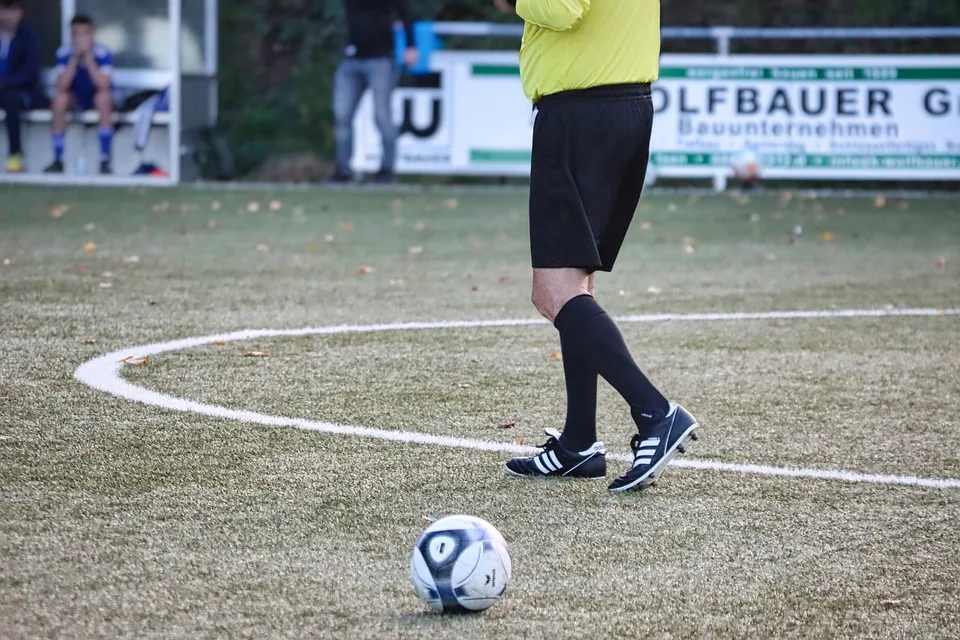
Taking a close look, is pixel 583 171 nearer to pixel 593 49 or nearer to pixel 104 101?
pixel 593 49

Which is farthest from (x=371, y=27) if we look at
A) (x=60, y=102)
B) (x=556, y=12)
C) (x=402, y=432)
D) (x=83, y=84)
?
(x=556, y=12)

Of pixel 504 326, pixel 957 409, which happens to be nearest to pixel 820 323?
pixel 504 326

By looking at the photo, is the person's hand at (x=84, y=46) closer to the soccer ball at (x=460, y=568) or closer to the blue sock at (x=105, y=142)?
the blue sock at (x=105, y=142)

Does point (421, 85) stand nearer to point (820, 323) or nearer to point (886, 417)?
point (820, 323)

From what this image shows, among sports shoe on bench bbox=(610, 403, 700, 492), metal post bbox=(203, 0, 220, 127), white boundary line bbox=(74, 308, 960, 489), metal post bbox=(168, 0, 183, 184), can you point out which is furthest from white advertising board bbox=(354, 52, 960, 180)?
sports shoe on bench bbox=(610, 403, 700, 492)

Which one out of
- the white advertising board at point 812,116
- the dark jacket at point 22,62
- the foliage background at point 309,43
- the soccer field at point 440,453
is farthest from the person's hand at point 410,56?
the soccer field at point 440,453

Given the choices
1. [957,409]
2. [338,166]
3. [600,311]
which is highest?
[600,311]

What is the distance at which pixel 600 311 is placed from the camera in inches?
178

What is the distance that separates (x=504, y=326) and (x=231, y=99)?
1579cm

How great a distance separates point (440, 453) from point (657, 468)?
701 millimetres

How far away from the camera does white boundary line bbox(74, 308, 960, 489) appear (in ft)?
14.8

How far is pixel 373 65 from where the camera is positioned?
56.4 ft

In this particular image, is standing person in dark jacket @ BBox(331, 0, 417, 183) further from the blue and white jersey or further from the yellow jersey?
the yellow jersey

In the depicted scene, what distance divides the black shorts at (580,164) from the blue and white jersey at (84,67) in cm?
1395
